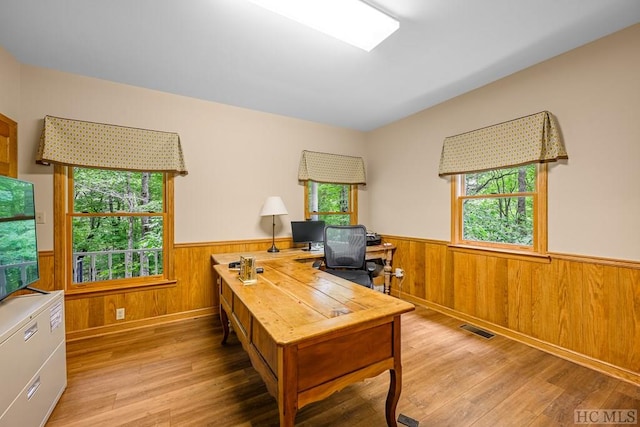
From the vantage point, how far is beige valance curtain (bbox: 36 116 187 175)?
2377 millimetres

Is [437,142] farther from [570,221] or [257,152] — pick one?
Answer: [257,152]

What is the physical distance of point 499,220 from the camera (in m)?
2.77

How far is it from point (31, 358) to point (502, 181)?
12.7 feet

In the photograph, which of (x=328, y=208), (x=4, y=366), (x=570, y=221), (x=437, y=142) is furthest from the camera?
(x=328, y=208)

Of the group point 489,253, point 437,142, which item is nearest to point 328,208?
point 437,142

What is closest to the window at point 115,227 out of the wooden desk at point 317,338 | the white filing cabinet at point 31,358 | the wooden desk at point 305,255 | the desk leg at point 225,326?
the wooden desk at point 305,255

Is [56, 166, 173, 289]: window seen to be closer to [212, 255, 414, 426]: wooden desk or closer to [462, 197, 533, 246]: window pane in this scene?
[212, 255, 414, 426]: wooden desk

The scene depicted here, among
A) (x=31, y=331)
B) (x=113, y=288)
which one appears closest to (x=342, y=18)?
(x=31, y=331)

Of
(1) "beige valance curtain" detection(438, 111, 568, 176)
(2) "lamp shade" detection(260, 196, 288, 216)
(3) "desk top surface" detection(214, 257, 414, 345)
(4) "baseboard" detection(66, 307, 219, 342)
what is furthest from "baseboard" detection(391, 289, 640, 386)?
(4) "baseboard" detection(66, 307, 219, 342)

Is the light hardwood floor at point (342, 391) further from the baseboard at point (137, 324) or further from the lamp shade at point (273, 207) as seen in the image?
the lamp shade at point (273, 207)

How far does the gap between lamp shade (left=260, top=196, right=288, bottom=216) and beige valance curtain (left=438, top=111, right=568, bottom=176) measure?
6.51 feet

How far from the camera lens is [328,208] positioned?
4.07 metres

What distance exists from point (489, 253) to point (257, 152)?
296 centimetres

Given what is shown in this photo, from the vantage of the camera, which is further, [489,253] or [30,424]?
[489,253]
